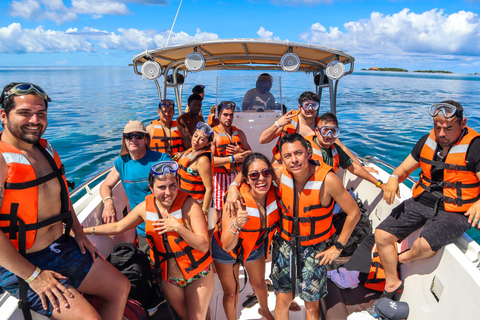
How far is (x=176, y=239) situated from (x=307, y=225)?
35.3 inches

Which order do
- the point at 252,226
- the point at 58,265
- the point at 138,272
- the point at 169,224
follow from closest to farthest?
the point at 58,265 < the point at 169,224 < the point at 252,226 < the point at 138,272

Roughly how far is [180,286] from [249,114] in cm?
273

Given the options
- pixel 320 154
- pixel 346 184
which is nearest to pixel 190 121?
pixel 320 154

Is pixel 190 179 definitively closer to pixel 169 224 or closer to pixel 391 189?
pixel 169 224

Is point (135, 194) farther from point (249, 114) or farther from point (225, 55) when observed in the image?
point (225, 55)

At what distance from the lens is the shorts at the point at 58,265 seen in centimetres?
148

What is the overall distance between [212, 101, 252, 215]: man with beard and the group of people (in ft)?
2.11

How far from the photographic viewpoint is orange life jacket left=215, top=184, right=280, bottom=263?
2.02m

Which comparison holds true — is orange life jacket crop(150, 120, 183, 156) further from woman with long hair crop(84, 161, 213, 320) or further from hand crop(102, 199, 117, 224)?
woman with long hair crop(84, 161, 213, 320)

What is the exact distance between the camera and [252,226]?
79.8 inches

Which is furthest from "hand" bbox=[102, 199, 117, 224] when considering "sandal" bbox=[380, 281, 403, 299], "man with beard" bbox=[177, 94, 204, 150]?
"sandal" bbox=[380, 281, 403, 299]

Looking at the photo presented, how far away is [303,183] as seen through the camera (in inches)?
82.2

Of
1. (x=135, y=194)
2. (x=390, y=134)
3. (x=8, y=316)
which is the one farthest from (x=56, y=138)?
(x=390, y=134)

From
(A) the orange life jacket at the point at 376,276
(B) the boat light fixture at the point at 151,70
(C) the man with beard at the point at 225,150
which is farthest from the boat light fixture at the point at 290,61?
(A) the orange life jacket at the point at 376,276
